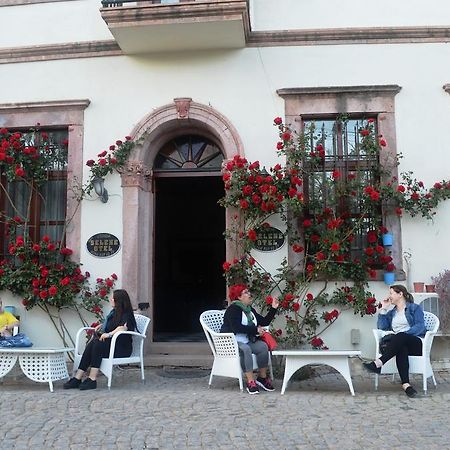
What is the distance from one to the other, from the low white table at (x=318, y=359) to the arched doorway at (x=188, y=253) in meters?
3.93

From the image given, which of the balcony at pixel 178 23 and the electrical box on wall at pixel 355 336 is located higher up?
the balcony at pixel 178 23

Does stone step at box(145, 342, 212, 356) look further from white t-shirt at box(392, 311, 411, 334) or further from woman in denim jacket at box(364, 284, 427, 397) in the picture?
white t-shirt at box(392, 311, 411, 334)

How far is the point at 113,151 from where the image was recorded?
8.16 m

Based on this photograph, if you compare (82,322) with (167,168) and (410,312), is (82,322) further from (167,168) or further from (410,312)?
(410,312)

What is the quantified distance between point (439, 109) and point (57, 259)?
5609 millimetres

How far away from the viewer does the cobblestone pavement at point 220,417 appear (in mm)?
4359

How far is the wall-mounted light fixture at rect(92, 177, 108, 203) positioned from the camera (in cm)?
805

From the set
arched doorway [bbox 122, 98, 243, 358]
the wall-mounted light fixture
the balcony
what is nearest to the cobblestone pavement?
arched doorway [bbox 122, 98, 243, 358]

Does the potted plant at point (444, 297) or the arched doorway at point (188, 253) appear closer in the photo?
the potted plant at point (444, 297)

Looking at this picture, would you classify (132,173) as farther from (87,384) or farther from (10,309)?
(87,384)

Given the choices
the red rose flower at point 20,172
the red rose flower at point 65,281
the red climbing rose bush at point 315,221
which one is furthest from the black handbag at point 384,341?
the red rose flower at point 20,172

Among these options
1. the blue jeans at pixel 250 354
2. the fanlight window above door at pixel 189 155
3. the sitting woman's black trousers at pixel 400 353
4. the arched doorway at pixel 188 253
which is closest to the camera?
the sitting woman's black trousers at pixel 400 353

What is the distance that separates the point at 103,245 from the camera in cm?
809

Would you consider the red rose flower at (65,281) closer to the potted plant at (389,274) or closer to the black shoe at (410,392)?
the potted plant at (389,274)
